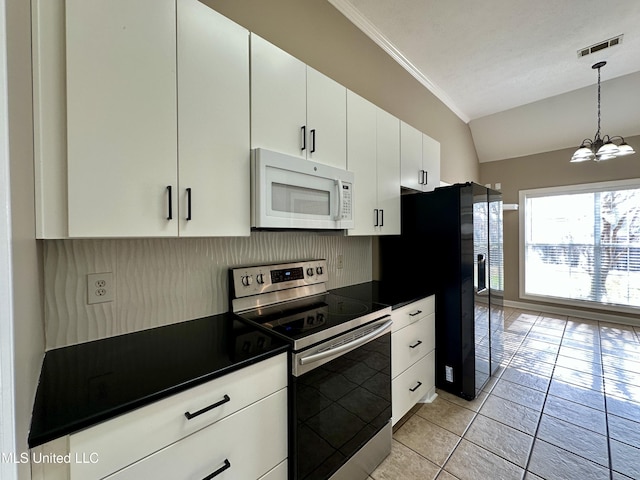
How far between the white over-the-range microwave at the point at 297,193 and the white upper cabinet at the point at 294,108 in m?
0.07

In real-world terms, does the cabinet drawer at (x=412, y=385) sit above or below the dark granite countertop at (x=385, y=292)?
below

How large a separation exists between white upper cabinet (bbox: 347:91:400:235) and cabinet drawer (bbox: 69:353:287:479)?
3.65 feet

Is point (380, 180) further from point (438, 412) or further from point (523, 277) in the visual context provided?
point (523, 277)

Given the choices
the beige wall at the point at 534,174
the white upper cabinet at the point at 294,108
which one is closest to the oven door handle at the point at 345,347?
the white upper cabinet at the point at 294,108

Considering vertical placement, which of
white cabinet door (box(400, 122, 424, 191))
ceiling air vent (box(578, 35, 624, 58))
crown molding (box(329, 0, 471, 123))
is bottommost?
white cabinet door (box(400, 122, 424, 191))

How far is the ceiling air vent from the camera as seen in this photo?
8.64ft

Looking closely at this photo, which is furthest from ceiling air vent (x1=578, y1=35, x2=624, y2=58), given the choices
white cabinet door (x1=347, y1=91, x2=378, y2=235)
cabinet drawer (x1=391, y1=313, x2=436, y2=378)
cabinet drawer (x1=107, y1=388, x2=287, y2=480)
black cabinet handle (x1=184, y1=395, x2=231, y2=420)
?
black cabinet handle (x1=184, y1=395, x2=231, y2=420)

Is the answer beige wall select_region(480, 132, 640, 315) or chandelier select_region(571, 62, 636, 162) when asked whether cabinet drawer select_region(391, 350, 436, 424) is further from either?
beige wall select_region(480, 132, 640, 315)

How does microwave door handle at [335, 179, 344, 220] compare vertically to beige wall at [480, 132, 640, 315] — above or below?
below

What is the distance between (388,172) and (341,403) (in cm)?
164

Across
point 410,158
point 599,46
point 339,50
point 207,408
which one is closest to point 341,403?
point 207,408

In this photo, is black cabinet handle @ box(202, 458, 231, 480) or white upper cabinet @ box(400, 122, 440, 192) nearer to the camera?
black cabinet handle @ box(202, 458, 231, 480)

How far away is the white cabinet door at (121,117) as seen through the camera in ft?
2.83

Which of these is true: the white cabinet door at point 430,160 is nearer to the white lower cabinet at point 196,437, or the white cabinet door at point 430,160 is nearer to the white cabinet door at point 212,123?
the white cabinet door at point 212,123
